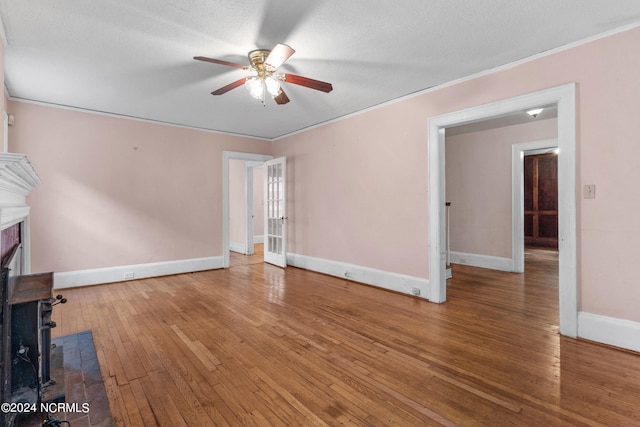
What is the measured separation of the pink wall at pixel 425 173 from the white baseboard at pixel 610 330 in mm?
58

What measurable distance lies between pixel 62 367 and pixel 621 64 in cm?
481

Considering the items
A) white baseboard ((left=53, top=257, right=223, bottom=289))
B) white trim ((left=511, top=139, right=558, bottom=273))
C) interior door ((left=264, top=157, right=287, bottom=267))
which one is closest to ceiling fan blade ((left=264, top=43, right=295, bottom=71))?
interior door ((left=264, top=157, right=287, bottom=267))

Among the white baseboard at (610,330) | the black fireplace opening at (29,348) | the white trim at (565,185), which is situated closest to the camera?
the black fireplace opening at (29,348)

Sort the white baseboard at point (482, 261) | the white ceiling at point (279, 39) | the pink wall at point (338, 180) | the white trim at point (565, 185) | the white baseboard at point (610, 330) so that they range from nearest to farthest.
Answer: the white ceiling at point (279, 39)
the white baseboard at point (610, 330)
the pink wall at point (338, 180)
the white trim at point (565, 185)
the white baseboard at point (482, 261)

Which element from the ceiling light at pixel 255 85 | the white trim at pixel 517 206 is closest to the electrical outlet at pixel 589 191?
the white trim at pixel 517 206

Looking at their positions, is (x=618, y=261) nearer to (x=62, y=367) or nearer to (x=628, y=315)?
(x=628, y=315)

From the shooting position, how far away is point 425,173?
3822mm

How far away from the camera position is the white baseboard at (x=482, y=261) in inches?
213

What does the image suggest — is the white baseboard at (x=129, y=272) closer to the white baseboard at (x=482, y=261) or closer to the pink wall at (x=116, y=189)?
the pink wall at (x=116, y=189)

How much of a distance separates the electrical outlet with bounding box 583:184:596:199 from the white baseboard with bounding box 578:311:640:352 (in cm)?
101

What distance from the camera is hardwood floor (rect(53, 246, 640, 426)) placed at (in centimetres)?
175

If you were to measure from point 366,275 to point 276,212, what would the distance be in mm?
2455

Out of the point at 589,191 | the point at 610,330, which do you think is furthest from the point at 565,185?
the point at 610,330

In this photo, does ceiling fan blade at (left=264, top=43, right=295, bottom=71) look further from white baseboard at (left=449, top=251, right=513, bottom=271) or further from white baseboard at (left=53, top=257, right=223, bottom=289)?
white baseboard at (left=449, top=251, right=513, bottom=271)
